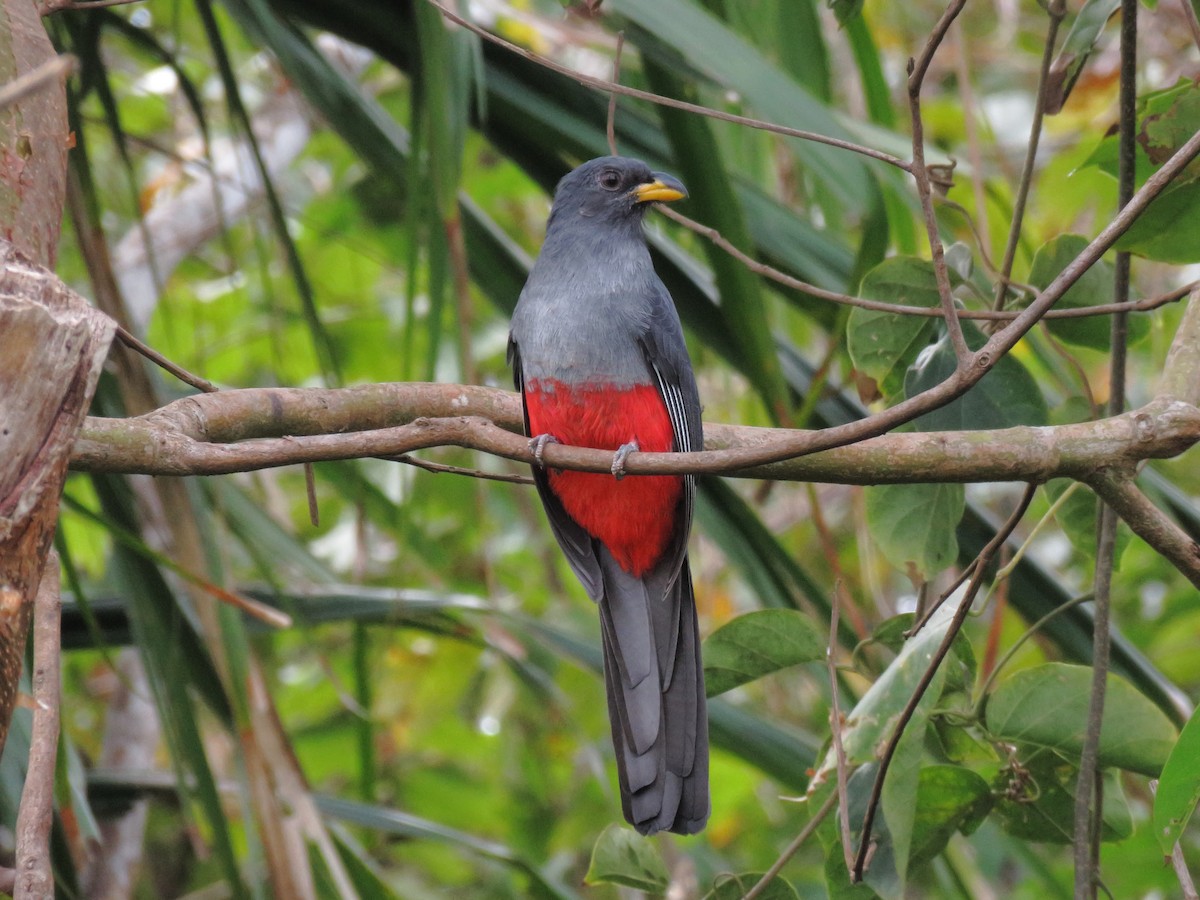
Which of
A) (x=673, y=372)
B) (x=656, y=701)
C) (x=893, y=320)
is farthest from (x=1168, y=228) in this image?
(x=656, y=701)

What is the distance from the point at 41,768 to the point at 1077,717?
5.03 ft

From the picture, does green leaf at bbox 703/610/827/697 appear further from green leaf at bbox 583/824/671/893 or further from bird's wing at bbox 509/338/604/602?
bird's wing at bbox 509/338/604/602

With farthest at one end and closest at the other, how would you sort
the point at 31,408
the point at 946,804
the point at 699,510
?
1. the point at 699,510
2. the point at 946,804
3. the point at 31,408

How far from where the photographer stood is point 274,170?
5.43 meters

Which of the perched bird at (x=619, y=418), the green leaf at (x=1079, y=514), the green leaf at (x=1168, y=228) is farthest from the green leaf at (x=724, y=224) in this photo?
the green leaf at (x=1168, y=228)

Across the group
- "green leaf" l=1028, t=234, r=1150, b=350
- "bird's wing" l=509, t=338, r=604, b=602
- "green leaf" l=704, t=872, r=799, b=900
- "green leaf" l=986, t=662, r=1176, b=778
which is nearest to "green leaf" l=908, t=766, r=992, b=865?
"green leaf" l=986, t=662, r=1176, b=778

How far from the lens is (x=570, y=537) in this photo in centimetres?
306

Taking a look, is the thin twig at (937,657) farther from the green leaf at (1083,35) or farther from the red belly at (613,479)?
the red belly at (613,479)

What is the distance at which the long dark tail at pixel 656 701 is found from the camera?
7.76 feet

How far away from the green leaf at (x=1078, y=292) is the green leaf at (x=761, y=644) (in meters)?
0.76

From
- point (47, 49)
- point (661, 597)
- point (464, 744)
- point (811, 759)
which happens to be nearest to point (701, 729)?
point (661, 597)

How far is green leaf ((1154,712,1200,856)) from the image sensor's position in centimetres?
158

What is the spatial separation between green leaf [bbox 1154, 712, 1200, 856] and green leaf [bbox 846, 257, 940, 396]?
0.93m

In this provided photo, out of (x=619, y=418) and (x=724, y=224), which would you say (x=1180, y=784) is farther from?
(x=619, y=418)
